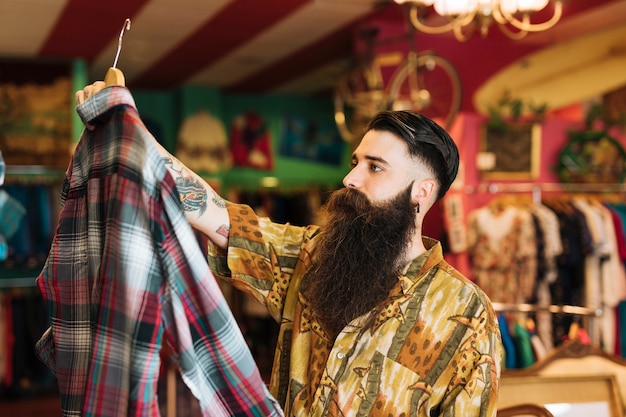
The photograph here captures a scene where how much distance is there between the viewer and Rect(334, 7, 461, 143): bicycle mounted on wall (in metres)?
5.58

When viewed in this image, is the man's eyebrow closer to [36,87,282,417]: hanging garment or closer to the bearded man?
the bearded man

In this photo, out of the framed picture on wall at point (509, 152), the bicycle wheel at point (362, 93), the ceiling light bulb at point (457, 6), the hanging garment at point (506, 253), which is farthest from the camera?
the bicycle wheel at point (362, 93)

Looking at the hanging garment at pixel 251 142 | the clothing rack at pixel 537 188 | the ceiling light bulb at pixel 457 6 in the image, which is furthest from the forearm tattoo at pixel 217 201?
the hanging garment at pixel 251 142

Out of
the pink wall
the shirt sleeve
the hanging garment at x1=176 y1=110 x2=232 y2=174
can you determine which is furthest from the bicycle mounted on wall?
the shirt sleeve

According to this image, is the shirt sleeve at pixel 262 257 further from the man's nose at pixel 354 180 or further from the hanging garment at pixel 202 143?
the hanging garment at pixel 202 143

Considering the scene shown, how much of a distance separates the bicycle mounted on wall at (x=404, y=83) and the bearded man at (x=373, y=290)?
12.0 ft

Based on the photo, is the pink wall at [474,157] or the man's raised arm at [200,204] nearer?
the man's raised arm at [200,204]

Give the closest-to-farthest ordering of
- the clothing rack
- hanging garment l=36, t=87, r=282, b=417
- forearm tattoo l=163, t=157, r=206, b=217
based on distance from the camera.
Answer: hanging garment l=36, t=87, r=282, b=417 < forearm tattoo l=163, t=157, r=206, b=217 < the clothing rack

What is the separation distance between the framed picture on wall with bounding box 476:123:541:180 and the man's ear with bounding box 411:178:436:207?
3871 millimetres

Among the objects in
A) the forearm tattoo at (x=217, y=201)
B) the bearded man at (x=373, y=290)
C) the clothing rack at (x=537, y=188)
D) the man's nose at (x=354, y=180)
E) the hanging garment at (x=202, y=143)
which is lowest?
the bearded man at (x=373, y=290)

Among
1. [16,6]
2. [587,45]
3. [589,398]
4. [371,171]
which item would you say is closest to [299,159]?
[587,45]

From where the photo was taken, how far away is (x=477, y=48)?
661cm

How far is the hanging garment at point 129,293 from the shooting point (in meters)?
1.36

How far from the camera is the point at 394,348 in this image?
173 centimetres
